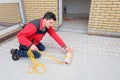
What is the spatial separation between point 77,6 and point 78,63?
3404mm

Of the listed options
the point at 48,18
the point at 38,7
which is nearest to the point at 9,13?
the point at 38,7

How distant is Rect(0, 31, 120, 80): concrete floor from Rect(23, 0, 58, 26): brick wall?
3.15ft

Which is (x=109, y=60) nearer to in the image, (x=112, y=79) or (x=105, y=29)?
(x=112, y=79)

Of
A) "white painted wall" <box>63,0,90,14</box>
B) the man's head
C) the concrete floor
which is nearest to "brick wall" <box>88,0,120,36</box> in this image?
the concrete floor

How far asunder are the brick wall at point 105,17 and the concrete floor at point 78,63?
1.09ft

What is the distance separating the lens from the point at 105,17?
2.92 m

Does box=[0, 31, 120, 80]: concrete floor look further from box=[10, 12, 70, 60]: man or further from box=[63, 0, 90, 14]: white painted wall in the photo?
box=[63, 0, 90, 14]: white painted wall

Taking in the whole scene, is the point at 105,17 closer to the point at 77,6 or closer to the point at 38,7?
the point at 38,7

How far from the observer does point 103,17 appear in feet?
9.61

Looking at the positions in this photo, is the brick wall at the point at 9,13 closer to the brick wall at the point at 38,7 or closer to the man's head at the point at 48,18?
the brick wall at the point at 38,7

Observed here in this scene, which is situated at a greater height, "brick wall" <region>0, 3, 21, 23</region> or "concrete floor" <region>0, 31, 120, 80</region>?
"brick wall" <region>0, 3, 21, 23</region>

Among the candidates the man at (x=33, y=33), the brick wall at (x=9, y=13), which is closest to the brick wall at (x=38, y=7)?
the brick wall at (x=9, y=13)

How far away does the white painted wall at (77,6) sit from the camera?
15.9 ft

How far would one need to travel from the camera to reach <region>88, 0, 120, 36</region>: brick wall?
2787mm
